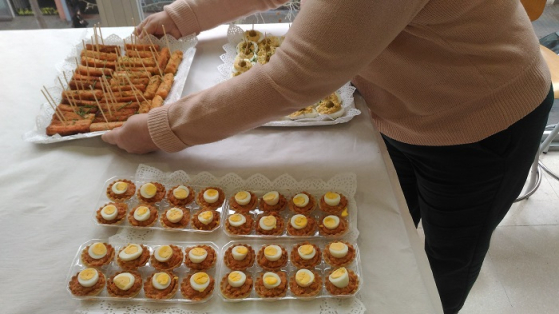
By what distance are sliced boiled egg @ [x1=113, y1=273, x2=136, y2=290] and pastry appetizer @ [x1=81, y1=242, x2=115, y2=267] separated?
7 cm

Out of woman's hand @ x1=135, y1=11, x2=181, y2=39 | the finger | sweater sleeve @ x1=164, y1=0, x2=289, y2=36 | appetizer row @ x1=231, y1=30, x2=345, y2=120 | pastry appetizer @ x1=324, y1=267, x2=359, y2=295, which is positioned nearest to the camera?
pastry appetizer @ x1=324, y1=267, x2=359, y2=295

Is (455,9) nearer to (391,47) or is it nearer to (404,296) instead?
(391,47)

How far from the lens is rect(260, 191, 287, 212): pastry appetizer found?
1.18 meters

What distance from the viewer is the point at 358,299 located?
979mm

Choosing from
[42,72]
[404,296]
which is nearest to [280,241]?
[404,296]

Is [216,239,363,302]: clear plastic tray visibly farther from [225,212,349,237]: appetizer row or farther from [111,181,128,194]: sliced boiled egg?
[111,181,128,194]: sliced boiled egg

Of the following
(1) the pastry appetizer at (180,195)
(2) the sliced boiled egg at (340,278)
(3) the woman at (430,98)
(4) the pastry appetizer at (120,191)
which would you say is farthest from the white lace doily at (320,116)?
(2) the sliced boiled egg at (340,278)

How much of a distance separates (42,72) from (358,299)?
143cm

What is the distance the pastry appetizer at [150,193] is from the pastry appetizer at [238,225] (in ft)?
0.70

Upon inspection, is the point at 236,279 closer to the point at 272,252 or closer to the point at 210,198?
the point at 272,252

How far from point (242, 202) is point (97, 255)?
37 cm

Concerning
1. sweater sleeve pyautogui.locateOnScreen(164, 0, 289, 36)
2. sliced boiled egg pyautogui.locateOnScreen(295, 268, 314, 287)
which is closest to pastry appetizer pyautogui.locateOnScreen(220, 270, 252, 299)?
sliced boiled egg pyautogui.locateOnScreen(295, 268, 314, 287)

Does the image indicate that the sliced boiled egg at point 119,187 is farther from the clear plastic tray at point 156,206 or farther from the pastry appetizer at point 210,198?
the pastry appetizer at point 210,198

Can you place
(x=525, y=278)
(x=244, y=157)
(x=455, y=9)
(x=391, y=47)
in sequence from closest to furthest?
(x=455, y=9) < (x=391, y=47) < (x=244, y=157) < (x=525, y=278)
